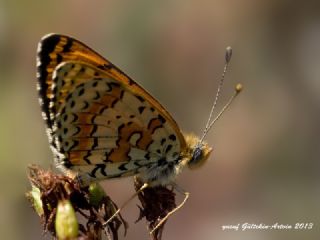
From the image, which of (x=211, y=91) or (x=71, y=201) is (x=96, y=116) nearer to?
(x=71, y=201)

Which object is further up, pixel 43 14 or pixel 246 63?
pixel 43 14

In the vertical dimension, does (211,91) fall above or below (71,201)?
above

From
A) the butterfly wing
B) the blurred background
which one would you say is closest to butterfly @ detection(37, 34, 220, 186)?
the butterfly wing

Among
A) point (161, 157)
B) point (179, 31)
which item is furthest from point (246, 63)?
point (161, 157)

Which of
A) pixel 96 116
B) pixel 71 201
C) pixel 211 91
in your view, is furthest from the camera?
pixel 211 91

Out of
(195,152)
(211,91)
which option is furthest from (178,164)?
(211,91)

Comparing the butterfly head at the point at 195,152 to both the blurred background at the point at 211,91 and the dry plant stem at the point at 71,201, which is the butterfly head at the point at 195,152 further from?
the blurred background at the point at 211,91

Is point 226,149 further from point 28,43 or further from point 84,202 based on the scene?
point 84,202
